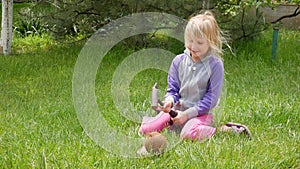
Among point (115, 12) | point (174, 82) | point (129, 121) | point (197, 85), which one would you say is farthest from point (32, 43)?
point (197, 85)

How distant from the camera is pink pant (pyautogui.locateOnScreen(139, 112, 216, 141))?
322 cm

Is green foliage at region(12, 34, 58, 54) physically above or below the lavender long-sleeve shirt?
below

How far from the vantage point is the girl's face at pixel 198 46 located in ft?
11.1

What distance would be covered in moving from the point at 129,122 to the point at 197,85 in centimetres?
58

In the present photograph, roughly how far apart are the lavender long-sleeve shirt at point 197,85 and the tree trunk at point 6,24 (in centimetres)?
357

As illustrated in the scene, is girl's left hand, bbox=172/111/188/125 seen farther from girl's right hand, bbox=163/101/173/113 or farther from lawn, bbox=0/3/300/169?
lawn, bbox=0/3/300/169

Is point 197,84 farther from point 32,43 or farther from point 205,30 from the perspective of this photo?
point 32,43

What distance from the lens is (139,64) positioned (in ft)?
17.5

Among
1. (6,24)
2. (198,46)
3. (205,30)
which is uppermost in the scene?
(205,30)

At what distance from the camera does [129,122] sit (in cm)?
361

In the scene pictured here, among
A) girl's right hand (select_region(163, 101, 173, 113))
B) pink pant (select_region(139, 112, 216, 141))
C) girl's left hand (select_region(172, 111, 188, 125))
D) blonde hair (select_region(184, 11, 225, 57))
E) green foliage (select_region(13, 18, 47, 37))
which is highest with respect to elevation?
blonde hair (select_region(184, 11, 225, 57))

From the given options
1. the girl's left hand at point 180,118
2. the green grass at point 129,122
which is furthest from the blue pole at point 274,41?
the girl's left hand at point 180,118

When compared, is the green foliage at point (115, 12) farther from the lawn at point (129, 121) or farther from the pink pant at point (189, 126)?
the pink pant at point (189, 126)

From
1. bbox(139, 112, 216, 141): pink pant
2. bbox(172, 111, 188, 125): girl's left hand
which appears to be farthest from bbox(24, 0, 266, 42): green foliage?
bbox(172, 111, 188, 125): girl's left hand
